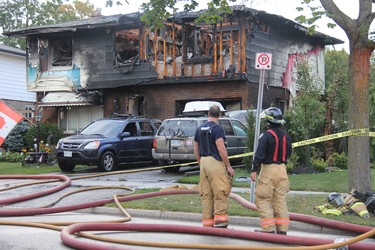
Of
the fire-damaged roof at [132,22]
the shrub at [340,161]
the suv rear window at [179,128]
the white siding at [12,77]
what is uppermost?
the fire-damaged roof at [132,22]

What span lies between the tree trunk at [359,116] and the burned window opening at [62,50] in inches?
684

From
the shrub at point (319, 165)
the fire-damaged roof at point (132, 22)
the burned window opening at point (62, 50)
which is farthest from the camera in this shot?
the burned window opening at point (62, 50)

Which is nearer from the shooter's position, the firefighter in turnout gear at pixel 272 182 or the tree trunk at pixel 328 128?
the firefighter in turnout gear at pixel 272 182

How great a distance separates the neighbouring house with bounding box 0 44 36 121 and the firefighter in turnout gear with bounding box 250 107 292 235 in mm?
24500

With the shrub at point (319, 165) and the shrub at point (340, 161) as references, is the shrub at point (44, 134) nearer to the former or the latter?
the shrub at point (319, 165)

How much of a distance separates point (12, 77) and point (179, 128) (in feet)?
61.4

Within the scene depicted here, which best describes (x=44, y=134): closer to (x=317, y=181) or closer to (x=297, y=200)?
(x=317, y=181)

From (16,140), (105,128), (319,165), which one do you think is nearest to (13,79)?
(16,140)

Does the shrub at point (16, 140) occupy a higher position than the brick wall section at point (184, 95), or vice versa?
the brick wall section at point (184, 95)

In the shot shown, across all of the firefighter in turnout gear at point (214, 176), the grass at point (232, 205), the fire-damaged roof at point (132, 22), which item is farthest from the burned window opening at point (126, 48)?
the firefighter in turnout gear at point (214, 176)

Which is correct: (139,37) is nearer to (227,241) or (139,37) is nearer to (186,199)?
(186,199)

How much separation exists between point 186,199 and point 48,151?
416 inches

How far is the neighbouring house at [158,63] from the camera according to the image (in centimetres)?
2006

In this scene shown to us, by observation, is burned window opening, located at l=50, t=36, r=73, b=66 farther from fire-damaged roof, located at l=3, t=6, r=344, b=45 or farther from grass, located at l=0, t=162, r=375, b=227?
grass, located at l=0, t=162, r=375, b=227
